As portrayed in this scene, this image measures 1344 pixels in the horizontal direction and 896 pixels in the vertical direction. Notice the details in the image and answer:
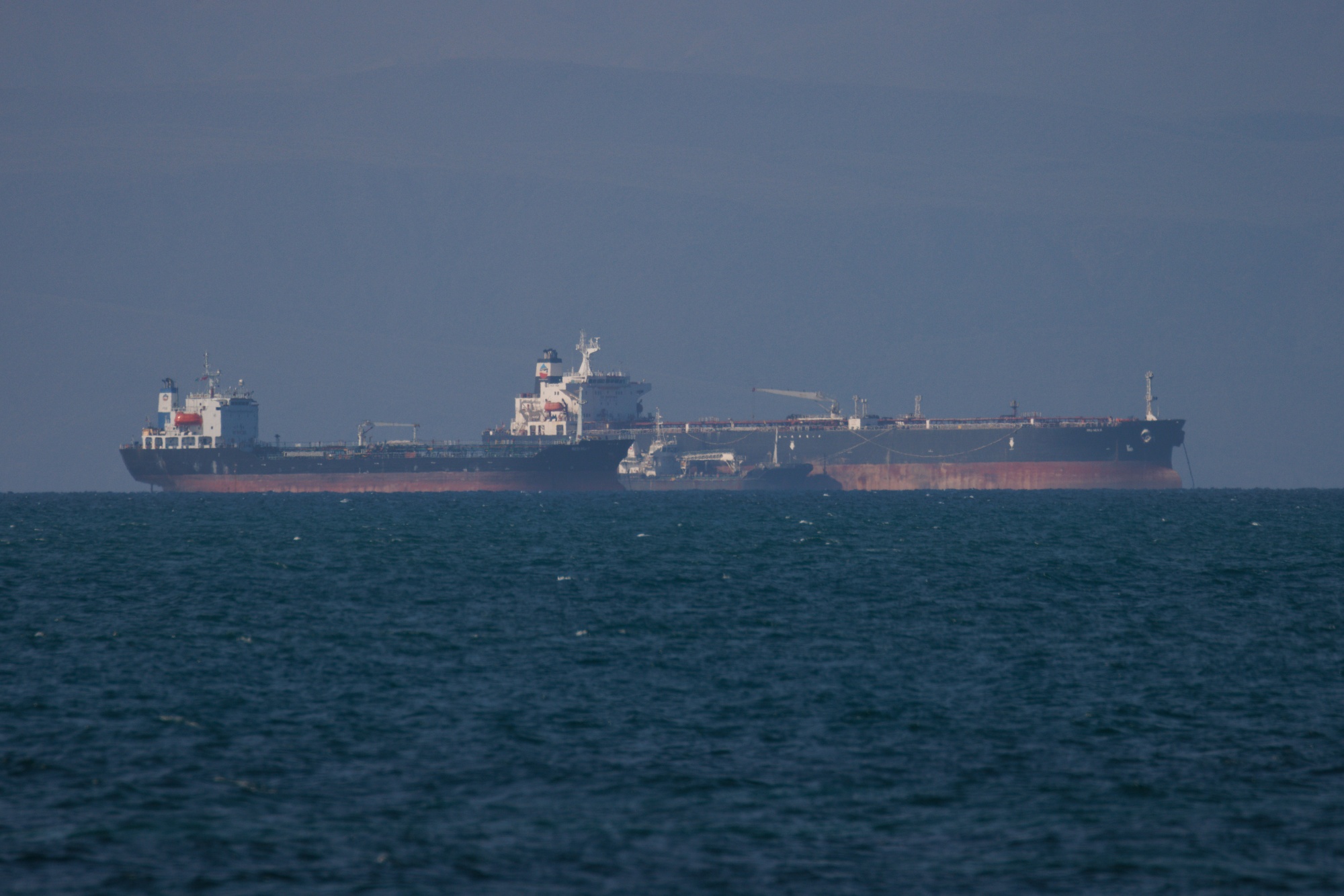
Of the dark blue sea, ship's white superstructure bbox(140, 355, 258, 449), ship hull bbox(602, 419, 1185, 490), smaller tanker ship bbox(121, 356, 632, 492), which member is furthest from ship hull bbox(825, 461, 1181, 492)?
the dark blue sea

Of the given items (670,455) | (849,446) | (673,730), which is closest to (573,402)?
(670,455)

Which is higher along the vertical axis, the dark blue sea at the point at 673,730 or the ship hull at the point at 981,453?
the ship hull at the point at 981,453

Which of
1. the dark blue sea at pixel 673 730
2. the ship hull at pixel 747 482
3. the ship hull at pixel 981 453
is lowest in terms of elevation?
the dark blue sea at pixel 673 730

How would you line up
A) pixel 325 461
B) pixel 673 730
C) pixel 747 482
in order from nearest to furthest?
pixel 673 730 < pixel 325 461 < pixel 747 482

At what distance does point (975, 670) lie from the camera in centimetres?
2544

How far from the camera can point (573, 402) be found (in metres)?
146

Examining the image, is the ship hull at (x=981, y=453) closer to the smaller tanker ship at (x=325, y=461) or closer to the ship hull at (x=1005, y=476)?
the ship hull at (x=1005, y=476)

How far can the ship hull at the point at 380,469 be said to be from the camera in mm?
127875

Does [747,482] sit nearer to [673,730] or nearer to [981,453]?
[981,453]

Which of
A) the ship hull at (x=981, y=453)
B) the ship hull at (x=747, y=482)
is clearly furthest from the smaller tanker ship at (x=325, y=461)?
the ship hull at (x=981, y=453)

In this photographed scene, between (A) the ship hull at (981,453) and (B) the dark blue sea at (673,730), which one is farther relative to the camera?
(A) the ship hull at (981,453)

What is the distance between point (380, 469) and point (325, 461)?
5.09 meters

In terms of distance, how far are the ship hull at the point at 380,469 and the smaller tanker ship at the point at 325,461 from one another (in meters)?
0.07

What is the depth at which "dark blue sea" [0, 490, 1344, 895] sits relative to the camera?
46.2 feet
